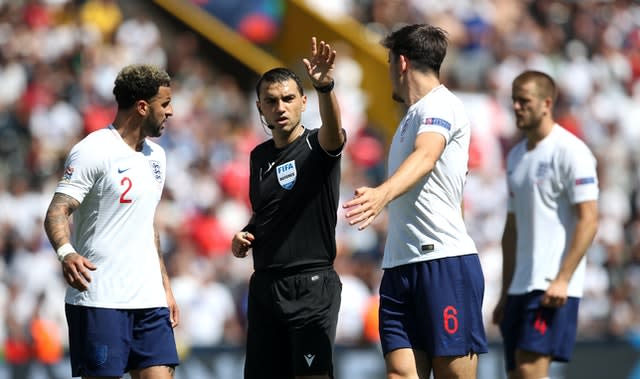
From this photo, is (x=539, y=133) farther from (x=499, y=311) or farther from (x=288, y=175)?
(x=288, y=175)

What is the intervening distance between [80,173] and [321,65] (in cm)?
173

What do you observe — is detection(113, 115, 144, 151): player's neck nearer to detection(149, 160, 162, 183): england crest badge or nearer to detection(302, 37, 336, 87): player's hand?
detection(149, 160, 162, 183): england crest badge

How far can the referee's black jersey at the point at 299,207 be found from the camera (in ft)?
27.0

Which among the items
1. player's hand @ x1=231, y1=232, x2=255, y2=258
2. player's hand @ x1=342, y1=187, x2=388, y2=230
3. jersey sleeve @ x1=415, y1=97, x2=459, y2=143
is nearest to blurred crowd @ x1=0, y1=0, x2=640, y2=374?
player's hand @ x1=231, y1=232, x2=255, y2=258

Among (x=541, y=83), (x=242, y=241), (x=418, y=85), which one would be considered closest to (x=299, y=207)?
(x=242, y=241)

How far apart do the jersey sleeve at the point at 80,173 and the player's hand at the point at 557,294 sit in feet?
11.2

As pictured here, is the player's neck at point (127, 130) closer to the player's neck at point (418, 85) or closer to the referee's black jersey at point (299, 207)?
the referee's black jersey at point (299, 207)

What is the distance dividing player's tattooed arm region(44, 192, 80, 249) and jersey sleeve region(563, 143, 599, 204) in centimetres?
374

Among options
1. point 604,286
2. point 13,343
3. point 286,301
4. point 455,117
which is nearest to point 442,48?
point 455,117

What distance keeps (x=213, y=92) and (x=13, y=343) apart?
6.35 m

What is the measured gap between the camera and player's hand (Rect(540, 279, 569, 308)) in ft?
30.0

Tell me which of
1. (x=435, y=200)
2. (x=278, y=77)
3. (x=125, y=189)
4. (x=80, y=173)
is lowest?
(x=435, y=200)

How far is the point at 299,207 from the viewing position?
8242mm

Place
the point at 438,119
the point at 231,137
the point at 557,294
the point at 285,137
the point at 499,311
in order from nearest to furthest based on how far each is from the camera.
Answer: the point at 438,119
the point at 285,137
the point at 557,294
the point at 499,311
the point at 231,137
